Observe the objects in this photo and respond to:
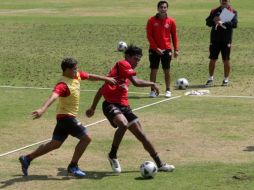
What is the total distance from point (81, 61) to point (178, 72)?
366 centimetres

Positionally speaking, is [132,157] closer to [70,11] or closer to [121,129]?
[121,129]

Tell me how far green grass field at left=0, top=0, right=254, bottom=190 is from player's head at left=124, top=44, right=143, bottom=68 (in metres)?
1.68

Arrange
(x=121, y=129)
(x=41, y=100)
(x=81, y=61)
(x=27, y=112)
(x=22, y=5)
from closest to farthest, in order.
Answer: (x=121, y=129), (x=27, y=112), (x=41, y=100), (x=81, y=61), (x=22, y=5)

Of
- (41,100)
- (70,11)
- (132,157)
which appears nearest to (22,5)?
(70,11)

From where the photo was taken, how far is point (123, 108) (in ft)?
38.8

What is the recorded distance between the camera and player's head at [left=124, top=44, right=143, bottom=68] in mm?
11836

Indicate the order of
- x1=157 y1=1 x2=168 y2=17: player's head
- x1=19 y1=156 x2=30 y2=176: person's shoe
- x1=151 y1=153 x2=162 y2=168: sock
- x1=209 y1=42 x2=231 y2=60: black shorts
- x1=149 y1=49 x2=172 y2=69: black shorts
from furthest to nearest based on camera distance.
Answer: x1=209 y1=42 x2=231 y2=60: black shorts < x1=149 y1=49 x2=172 y2=69: black shorts < x1=157 y1=1 x2=168 y2=17: player's head < x1=151 y1=153 x2=162 y2=168: sock < x1=19 y1=156 x2=30 y2=176: person's shoe

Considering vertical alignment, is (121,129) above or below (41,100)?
above

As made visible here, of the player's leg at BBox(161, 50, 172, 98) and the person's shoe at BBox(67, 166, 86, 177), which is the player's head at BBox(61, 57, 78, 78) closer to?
the person's shoe at BBox(67, 166, 86, 177)

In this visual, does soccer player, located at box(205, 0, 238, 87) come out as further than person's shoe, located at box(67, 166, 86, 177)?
Yes

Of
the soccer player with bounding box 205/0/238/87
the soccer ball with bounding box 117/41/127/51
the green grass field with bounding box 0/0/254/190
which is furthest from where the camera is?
the soccer ball with bounding box 117/41/127/51

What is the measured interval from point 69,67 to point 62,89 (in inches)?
14.1

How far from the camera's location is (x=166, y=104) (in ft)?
58.1

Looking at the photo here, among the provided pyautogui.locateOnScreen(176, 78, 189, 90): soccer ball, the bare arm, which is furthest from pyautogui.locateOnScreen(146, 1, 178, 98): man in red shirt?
the bare arm
